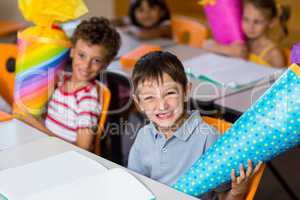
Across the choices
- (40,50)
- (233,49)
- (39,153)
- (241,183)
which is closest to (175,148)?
(241,183)

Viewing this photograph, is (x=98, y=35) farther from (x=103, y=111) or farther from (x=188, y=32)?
(x=188, y=32)

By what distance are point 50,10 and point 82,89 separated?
0.31 metres

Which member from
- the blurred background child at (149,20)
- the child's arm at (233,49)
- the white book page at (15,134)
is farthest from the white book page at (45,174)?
the blurred background child at (149,20)

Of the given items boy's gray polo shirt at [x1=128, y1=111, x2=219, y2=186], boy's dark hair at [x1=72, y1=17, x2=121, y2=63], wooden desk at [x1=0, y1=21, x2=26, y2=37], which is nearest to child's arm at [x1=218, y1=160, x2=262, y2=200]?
boy's gray polo shirt at [x1=128, y1=111, x2=219, y2=186]

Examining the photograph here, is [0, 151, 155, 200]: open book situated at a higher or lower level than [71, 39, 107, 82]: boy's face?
lower

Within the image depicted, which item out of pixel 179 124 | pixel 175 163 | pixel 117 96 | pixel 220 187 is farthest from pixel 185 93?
pixel 117 96

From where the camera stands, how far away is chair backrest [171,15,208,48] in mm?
2822

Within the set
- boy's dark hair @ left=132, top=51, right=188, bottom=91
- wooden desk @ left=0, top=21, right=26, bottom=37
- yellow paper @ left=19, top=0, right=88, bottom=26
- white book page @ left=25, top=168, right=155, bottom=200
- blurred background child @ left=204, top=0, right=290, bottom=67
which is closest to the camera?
white book page @ left=25, top=168, right=155, bottom=200

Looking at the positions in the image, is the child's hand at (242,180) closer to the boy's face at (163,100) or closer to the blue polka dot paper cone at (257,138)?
the blue polka dot paper cone at (257,138)

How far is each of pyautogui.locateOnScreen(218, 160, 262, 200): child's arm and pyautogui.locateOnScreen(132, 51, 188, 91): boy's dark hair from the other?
1.14ft

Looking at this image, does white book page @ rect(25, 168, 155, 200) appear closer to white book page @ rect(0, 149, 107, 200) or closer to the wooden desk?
white book page @ rect(0, 149, 107, 200)

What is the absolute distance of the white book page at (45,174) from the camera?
1.16 meters

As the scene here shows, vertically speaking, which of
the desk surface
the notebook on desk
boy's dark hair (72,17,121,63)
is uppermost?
boy's dark hair (72,17,121,63)

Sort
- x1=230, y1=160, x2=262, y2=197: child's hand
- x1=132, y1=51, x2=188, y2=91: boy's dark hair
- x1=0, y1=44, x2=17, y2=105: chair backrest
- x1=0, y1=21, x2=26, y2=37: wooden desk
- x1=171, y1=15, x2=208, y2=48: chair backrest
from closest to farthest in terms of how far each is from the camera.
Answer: x1=230, y1=160, x2=262, y2=197: child's hand, x1=132, y1=51, x2=188, y2=91: boy's dark hair, x1=0, y1=44, x2=17, y2=105: chair backrest, x1=171, y1=15, x2=208, y2=48: chair backrest, x1=0, y1=21, x2=26, y2=37: wooden desk
